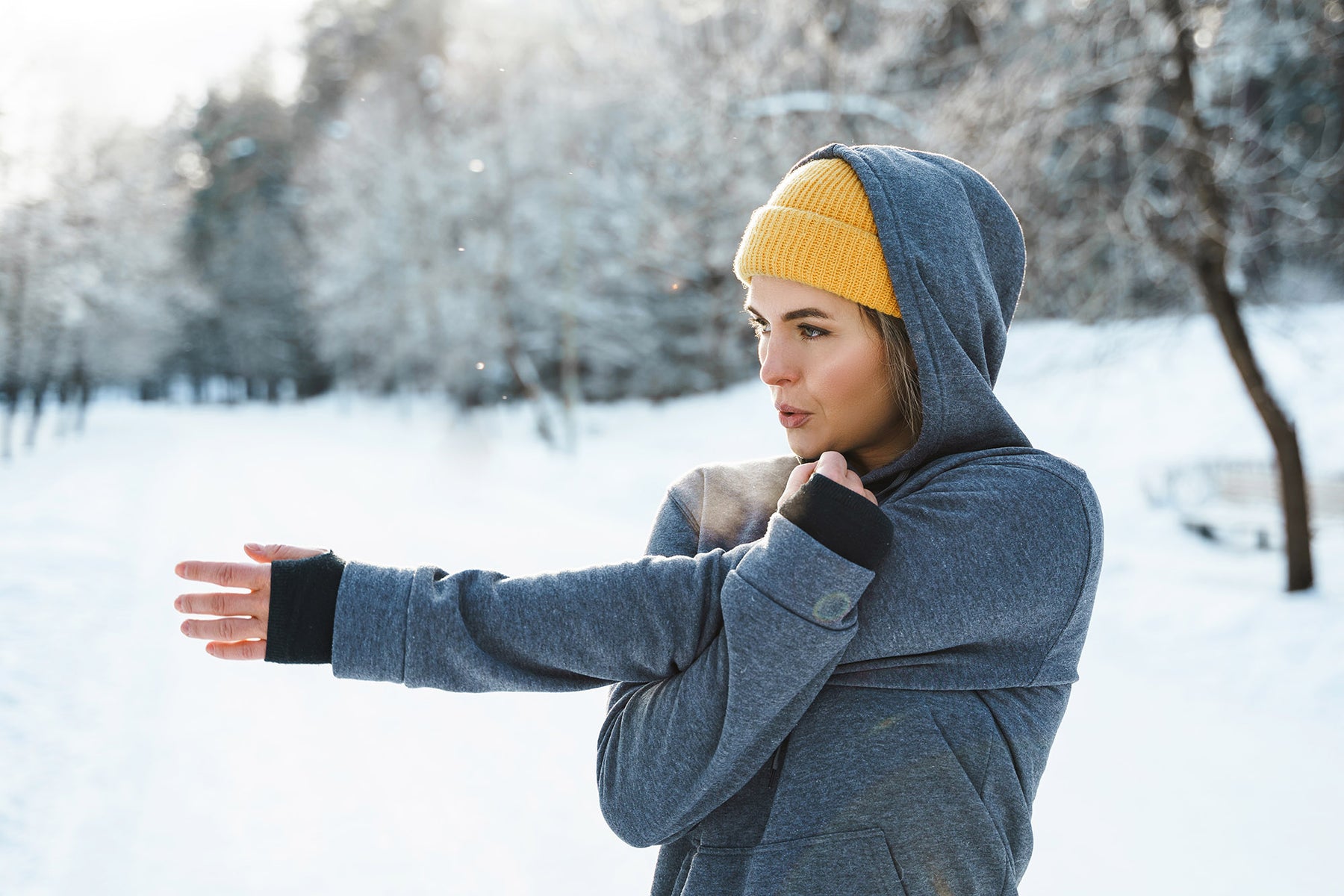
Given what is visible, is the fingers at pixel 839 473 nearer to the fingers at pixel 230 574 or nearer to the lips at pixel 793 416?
→ the lips at pixel 793 416

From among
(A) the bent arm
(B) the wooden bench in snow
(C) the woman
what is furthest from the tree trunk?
(A) the bent arm

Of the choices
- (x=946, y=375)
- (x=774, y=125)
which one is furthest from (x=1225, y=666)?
(x=774, y=125)

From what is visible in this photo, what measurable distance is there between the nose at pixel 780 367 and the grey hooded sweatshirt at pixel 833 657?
0.18m

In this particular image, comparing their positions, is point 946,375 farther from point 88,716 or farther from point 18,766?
point 88,716

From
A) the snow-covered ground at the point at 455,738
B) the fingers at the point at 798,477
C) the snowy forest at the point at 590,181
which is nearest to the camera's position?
the fingers at the point at 798,477

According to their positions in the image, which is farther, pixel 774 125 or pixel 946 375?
pixel 774 125

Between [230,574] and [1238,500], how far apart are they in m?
11.7

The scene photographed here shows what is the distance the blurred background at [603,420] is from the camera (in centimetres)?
383

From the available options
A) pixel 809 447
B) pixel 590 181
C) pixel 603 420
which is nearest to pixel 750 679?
pixel 809 447

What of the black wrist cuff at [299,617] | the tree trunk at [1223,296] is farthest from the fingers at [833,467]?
the tree trunk at [1223,296]

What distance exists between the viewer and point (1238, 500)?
1052 cm

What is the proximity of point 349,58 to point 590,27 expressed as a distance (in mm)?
29331

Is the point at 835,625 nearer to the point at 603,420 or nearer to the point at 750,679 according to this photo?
the point at 750,679

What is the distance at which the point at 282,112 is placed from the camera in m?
34.7
